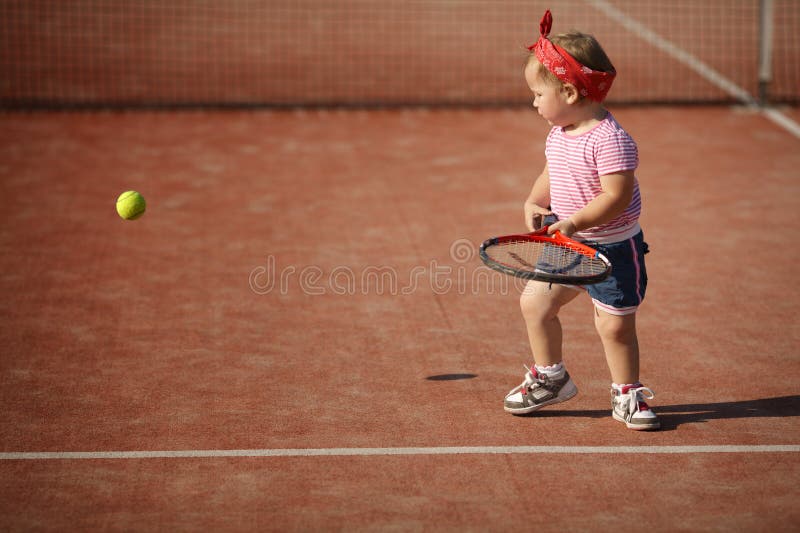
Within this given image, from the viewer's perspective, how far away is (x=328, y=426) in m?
4.40

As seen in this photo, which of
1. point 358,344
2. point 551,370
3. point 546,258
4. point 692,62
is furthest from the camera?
point 692,62

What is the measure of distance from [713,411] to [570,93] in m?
1.48

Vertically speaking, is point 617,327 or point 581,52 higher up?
point 581,52

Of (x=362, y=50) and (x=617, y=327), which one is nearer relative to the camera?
(x=617, y=327)

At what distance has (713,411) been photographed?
14.9 ft

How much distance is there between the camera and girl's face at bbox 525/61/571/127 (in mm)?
4062

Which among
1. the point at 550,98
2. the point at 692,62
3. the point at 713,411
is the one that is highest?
the point at 550,98

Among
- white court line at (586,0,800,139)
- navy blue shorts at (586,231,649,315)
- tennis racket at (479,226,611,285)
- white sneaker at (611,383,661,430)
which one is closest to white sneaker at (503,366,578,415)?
white sneaker at (611,383,661,430)

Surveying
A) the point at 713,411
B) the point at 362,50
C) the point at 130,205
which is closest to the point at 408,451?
the point at 713,411

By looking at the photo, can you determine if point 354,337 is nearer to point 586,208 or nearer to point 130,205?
point 130,205

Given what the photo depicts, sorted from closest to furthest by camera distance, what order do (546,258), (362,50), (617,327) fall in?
(546,258) < (617,327) < (362,50)

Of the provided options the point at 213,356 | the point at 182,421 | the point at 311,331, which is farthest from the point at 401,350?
the point at 182,421

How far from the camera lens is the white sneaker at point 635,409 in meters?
4.32

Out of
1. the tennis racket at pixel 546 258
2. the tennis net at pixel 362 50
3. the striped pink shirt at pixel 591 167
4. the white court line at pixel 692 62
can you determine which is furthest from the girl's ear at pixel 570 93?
the tennis net at pixel 362 50
